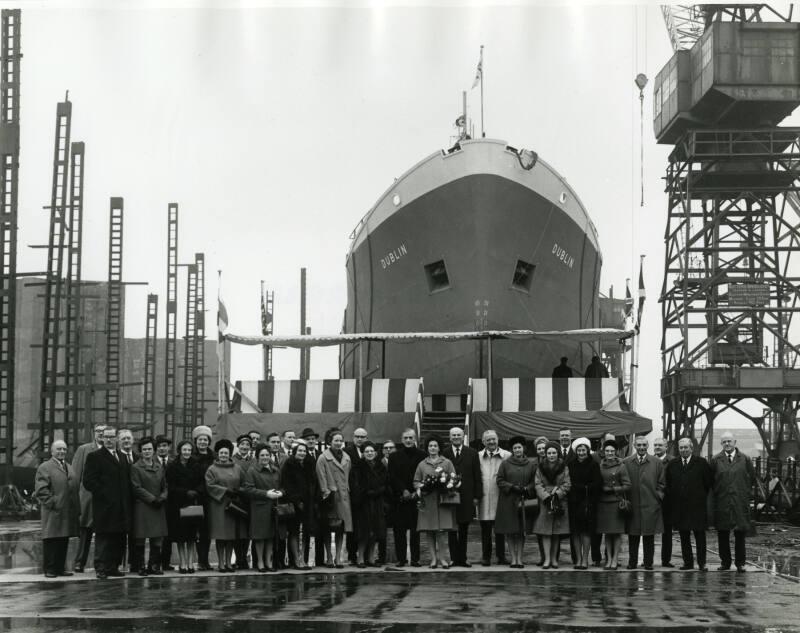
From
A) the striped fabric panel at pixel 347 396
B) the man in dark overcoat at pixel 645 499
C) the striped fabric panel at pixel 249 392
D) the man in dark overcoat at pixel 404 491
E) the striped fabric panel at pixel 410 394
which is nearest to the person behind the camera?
the man in dark overcoat at pixel 645 499

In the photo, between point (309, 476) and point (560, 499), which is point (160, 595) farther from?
point (560, 499)

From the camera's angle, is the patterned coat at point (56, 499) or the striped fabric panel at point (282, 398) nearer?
the patterned coat at point (56, 499)

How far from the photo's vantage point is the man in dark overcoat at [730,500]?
11969mm

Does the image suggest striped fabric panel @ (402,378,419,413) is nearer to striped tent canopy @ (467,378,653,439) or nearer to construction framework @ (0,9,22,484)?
striped tent canopy @ (467,378,653,439)

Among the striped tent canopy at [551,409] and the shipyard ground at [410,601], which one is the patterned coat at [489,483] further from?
the striped tent canopy at [551,409]

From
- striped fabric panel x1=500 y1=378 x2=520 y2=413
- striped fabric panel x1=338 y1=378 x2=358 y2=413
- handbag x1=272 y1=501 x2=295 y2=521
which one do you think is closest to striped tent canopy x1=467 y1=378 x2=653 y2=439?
striped fabric panel x1=500 y1=378 x2=520 y2=413

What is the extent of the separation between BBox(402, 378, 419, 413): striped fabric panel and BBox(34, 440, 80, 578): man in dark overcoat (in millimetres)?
7174

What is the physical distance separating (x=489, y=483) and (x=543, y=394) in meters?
5.25

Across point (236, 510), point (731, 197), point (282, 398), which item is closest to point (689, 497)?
point (236, 510)

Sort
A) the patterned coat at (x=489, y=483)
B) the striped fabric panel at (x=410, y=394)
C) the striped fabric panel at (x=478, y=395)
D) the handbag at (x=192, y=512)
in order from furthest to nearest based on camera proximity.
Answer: the striped fabric panel at (x=410, y=394) < the striped fabric panel at (x=478, y=395) < the patterned coat at (x=489, y=483) < the handbag at (x=192, y=512)

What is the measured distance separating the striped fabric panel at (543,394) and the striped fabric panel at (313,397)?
354cm

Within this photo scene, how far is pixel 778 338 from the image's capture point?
43.2 metres

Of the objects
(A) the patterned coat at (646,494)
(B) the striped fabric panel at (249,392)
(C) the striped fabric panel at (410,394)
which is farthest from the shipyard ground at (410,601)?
(B) the striped fabric panel at (249,392)

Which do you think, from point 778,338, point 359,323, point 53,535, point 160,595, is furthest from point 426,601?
point 778,338
